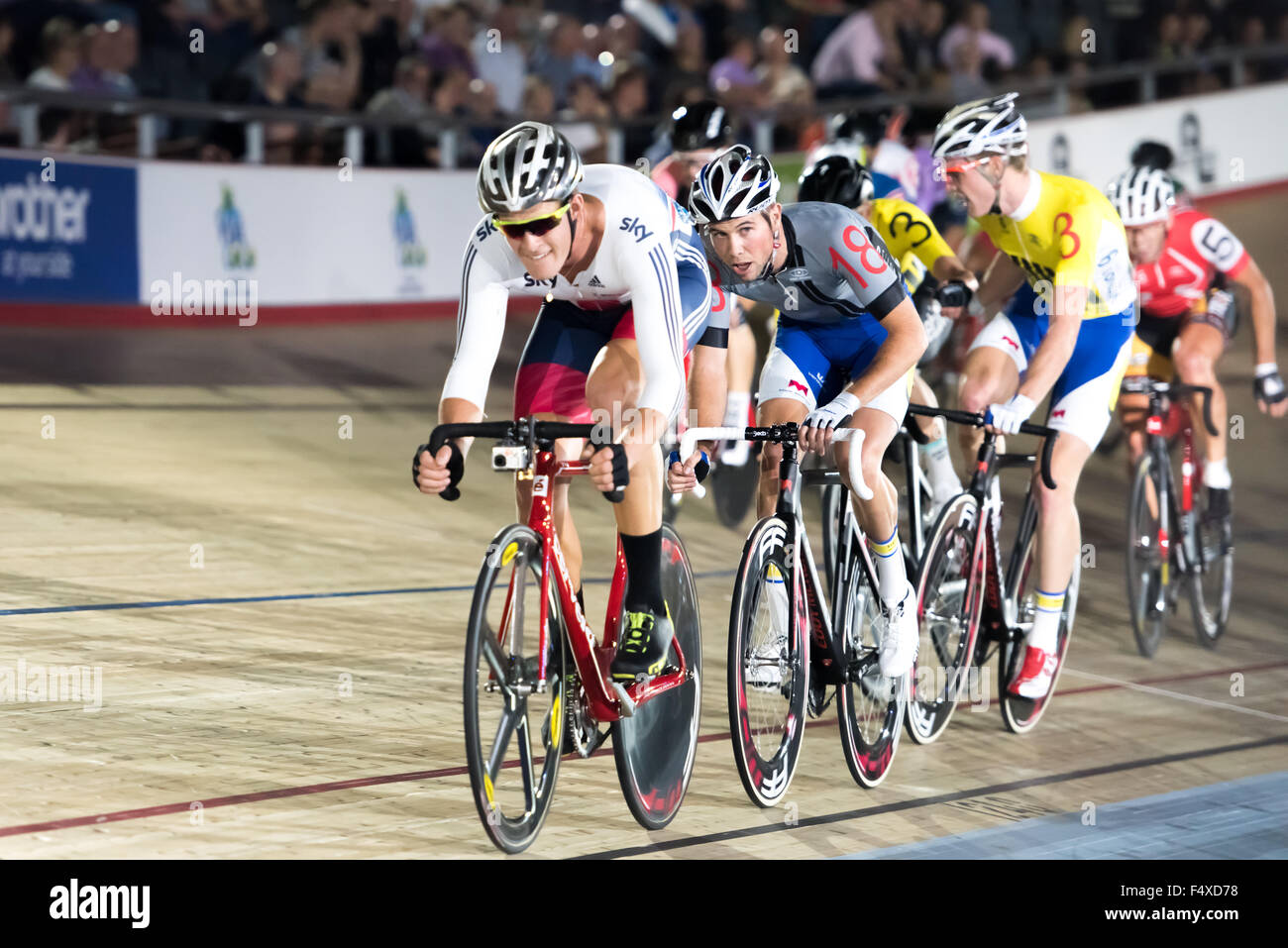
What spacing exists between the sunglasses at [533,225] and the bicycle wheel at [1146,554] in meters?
3.00

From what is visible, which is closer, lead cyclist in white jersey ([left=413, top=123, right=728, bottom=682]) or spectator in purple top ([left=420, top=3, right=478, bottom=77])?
lead cyclist in white jersey ([left=413, top=123, right=728, bottom=682])

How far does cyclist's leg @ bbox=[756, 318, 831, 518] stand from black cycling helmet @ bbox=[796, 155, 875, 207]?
1.00m

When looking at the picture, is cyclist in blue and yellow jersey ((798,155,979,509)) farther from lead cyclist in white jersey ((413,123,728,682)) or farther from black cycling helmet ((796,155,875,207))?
lead cyclist in white jersey ((413,123,728,682))

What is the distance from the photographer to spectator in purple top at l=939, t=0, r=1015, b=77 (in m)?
13.1

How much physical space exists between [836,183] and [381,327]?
5.88m

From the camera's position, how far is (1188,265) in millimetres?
5961

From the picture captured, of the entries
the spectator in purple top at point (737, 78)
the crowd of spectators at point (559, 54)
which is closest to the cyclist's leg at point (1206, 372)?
the crowd of spectators at point (559, 54)

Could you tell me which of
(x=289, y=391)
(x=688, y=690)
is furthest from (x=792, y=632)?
(x=289, y=391)

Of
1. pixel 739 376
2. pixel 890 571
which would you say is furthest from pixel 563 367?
pixel 739 376

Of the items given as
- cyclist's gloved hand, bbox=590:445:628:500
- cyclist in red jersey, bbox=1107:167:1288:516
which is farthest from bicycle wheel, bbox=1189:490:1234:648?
cyclist's gloved hand, bbox=590:445:628:500

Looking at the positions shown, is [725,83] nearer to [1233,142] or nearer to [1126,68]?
[1126,68]

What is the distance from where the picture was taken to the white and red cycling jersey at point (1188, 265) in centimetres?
593

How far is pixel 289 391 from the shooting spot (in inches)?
343

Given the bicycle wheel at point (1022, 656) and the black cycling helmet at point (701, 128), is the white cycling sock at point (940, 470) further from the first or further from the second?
the black cycling helmet at point (701, 128)
